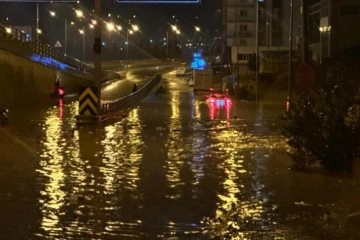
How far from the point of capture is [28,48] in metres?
42.6

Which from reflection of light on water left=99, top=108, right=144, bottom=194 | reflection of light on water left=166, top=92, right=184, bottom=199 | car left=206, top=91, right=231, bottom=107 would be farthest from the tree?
car left=206, top=91, right=231, bottom=107

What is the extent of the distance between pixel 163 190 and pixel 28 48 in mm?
32265

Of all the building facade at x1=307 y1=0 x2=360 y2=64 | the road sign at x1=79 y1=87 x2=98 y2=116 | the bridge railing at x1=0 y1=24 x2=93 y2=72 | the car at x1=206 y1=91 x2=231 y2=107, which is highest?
the building facade at x1=307 y1=0 x2=360 y2=64

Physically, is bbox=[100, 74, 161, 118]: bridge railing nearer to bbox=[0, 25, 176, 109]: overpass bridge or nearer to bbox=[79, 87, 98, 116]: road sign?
bbox=[0, 25, 176, 109]: overpass bridge

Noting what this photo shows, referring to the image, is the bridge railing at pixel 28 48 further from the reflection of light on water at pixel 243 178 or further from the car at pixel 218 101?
the reflection of light on water at pixel 243 178

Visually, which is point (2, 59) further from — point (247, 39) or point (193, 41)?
point (193, 41)

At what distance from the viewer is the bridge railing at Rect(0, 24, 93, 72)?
3834cm

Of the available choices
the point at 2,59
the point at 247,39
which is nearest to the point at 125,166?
the point at 2,59

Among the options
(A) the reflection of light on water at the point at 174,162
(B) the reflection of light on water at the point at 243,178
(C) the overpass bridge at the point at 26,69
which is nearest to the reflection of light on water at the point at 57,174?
(A) the reflection of light on water at the point at 174,162

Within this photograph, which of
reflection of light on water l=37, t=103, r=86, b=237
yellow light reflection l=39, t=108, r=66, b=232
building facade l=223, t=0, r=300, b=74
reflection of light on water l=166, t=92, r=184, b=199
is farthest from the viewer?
building facade l=223, t=0, r=300, b=74

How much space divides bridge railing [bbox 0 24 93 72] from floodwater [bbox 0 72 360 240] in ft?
58.3

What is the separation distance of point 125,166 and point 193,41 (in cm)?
12673

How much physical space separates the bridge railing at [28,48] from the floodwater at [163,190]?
58.3 ft

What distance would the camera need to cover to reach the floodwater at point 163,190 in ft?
29.8
